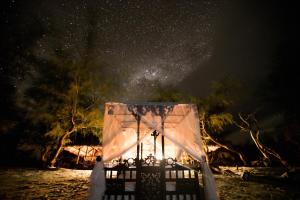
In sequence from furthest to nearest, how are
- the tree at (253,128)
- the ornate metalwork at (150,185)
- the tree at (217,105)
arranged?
1. the tree at (217,105)
2. the tree at (253,128)
3. the ornate metalwork at (150,185)

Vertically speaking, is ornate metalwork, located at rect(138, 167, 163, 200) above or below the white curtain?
below

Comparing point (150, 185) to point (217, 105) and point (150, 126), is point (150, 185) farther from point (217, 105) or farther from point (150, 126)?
point (217, 105)

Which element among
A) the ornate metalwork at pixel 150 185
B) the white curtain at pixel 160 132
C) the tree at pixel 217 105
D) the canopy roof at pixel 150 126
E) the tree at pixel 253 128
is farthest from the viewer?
the tree at pixel 217 105

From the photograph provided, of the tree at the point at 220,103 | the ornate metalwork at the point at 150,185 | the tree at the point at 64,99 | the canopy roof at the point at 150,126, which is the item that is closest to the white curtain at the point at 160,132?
the canopy roof at the point at 150,126

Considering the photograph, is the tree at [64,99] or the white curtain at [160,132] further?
the tree at [64,99]

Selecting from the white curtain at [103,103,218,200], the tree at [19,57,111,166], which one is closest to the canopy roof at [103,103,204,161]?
the white curtain at [103,103,218,200]

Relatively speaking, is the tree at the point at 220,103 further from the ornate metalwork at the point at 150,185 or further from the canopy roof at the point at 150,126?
the ornate metalwork at the point at 150,185

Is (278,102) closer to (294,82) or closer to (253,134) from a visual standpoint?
(294,82)

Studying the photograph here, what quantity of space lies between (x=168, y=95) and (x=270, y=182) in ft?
33.6

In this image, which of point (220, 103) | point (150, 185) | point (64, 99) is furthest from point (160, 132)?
point (220, 103)

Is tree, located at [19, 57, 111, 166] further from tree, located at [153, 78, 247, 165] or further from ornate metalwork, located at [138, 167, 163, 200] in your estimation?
ornate metalwork, located at [138, 167, 163, 200]

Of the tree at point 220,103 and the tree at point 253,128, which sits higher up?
the tree at point 220,103

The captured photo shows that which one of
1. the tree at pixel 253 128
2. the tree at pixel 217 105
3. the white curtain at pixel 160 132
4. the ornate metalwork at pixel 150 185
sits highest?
the tree at pixel 217 105

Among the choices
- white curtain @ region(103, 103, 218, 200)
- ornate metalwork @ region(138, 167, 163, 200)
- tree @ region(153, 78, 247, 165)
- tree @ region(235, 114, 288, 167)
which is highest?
tree @ region(153, 78, 247, 165)
